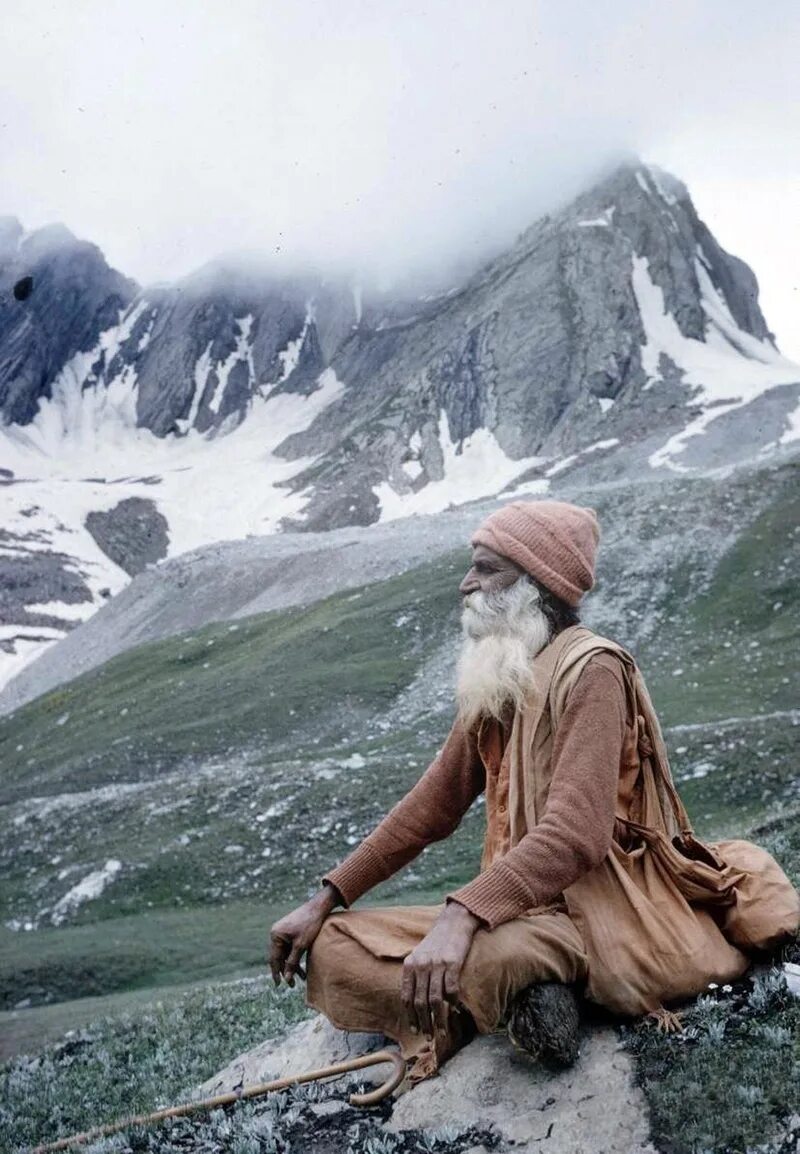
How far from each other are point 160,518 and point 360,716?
117m

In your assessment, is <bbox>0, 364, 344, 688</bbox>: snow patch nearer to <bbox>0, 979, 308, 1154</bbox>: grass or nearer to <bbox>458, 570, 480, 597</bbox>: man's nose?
<bbox>0, 979, 308, 1154</bbox>: grass

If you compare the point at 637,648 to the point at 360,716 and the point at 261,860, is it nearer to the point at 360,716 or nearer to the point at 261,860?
the point at 360,716

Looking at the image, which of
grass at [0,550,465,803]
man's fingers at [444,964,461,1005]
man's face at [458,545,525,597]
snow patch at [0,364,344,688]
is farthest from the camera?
snow patch at [0,364,344,688]

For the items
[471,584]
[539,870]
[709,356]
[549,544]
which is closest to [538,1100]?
[539,870]

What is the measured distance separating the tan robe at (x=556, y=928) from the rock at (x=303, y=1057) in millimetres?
387

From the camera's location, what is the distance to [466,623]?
20.8ft

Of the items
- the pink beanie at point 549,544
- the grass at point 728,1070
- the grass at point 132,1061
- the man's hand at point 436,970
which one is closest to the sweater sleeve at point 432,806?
the pink beanie at point 549,544

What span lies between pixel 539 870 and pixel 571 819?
0.29 metres

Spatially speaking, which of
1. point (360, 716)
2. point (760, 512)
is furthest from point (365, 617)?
point (760, 512)

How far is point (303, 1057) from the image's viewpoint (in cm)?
644

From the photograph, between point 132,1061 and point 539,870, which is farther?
point 132,1061

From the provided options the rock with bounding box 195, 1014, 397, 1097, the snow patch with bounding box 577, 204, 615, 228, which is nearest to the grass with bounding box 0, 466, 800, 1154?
the rock with bounding box 195, 1014, 397, 1097

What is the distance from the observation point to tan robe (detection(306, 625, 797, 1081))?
496cm

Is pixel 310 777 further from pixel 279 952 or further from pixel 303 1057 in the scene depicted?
pixel 279 952
